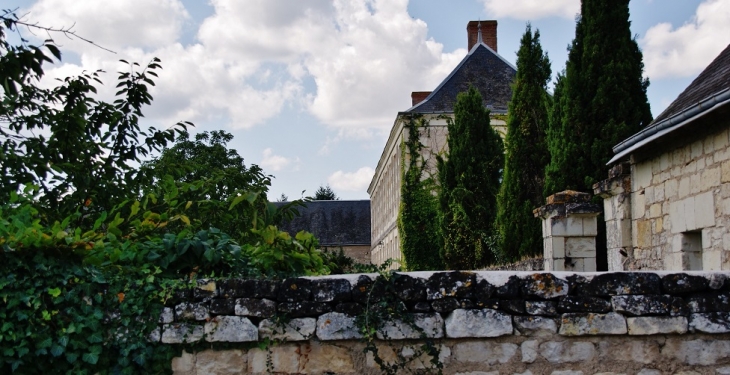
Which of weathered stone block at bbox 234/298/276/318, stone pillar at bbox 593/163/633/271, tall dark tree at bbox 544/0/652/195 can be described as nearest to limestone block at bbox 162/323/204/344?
weathered stone block at bbox 234/298/276/318

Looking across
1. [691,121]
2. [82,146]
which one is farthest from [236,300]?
[691,121]

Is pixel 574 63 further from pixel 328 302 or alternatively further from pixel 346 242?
pixel 346 242

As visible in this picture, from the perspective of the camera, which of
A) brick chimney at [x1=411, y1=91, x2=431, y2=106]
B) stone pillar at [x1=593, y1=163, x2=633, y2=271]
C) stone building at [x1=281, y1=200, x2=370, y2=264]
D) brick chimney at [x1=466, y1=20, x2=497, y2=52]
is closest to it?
stone pillar at [x1=593, y1=163, x2=633, y2=271]

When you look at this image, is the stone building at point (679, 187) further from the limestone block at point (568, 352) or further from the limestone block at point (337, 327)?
the limestone block at point (337, 327)

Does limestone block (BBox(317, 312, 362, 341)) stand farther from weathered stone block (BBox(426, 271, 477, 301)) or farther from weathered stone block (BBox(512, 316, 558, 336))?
weathered stone block (BBox(512, 316, 558, 336))

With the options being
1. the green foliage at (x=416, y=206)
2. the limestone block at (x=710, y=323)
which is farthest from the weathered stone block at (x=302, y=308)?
the green foliage at (x=416, y=206)

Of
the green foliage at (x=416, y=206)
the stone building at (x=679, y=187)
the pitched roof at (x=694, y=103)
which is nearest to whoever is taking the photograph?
the pitched roof at (x=694, y=103)

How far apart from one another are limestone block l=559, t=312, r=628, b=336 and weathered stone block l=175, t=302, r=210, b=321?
1.87 metres

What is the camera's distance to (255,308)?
3824mm

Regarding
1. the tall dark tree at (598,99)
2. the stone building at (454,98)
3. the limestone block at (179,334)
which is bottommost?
the limestone block at (179,334)

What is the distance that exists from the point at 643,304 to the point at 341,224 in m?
50.6

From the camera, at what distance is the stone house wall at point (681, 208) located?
714 cm

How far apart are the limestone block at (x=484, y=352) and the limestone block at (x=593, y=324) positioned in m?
0.29

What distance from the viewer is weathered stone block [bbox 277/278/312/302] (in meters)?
3.83
